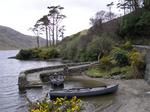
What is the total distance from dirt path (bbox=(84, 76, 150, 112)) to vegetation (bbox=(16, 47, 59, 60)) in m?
59.3

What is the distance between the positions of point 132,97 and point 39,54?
7650cm

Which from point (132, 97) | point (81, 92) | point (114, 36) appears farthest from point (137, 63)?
point (114, 36)

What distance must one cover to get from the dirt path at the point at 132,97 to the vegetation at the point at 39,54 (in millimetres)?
59292

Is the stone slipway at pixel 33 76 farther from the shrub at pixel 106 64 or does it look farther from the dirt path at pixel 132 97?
the dirt path at pixel 132 97

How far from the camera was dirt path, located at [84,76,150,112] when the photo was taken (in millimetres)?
27438

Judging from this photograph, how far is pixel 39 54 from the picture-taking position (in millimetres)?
106125

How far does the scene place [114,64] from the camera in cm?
4869

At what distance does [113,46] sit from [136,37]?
524 cm

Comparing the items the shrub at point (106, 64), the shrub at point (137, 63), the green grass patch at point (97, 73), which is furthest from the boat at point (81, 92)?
the shrub at point (106, 64)

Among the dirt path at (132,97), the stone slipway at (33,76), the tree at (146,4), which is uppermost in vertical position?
the tree at (146,4)

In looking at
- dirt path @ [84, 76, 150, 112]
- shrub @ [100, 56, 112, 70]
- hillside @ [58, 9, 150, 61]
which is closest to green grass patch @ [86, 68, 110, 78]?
shrub @ [100, 56, 112, 70]

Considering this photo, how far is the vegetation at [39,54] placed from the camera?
99988mm

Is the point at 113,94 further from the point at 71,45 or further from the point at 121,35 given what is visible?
the point at 71,45

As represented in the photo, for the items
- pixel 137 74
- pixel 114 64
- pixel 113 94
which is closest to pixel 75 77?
pixel 114 64
